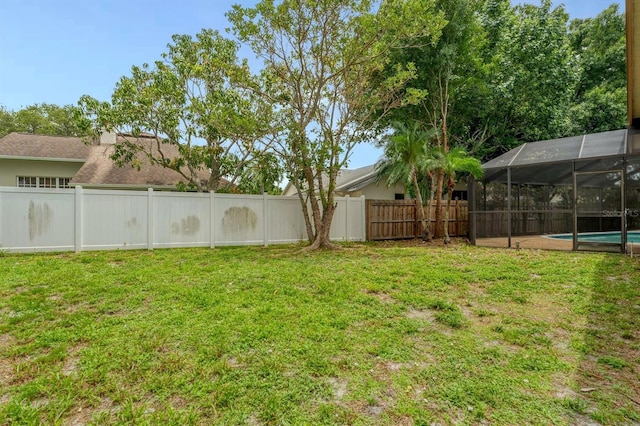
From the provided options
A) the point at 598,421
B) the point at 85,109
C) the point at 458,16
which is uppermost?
the point at 458,16

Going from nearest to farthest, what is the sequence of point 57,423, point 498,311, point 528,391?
point 57,423
point 528,391
point 498,311

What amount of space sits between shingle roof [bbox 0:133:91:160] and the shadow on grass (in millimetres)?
17497

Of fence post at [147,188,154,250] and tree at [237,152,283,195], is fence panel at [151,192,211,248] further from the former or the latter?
tree at [237,152,283,195]

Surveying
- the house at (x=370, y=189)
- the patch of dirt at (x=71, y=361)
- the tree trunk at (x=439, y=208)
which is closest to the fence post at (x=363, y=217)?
the tree trunk at (x=439, y=208)

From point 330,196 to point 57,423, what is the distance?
307 inches

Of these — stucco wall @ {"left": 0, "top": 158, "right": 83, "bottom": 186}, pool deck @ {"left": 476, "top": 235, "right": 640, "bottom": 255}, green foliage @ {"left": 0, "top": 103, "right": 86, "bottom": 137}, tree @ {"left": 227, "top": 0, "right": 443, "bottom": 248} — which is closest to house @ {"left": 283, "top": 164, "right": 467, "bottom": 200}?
pool deck @ {"left": 476, "top": 235, "right": 640, "bottom": 255}

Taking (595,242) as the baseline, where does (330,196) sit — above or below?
above

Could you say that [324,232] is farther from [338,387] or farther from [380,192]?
[380,192]

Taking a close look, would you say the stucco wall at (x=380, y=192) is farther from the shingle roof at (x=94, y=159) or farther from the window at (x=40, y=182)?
the window at (x=40, y=182)

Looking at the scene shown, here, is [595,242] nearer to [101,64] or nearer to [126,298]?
[126,298]

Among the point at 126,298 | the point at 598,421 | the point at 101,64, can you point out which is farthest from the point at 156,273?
the point at 101,64

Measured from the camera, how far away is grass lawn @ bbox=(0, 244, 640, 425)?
2340mm

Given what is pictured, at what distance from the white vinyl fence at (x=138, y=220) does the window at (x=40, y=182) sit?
299 inches

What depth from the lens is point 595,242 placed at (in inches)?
364
